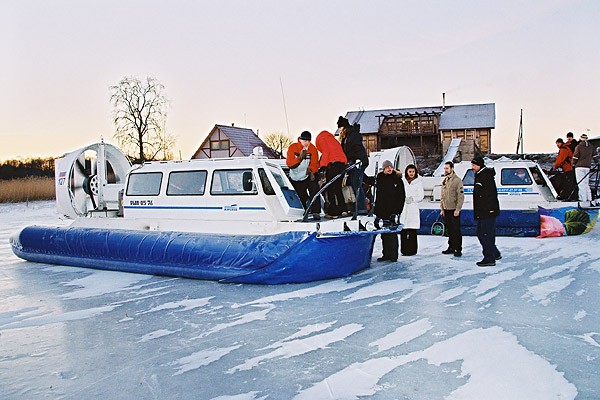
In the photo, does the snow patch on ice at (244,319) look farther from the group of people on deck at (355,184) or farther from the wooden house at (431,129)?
the wooden house at (431,129)

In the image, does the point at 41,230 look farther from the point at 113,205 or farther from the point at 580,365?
the point at 580,365

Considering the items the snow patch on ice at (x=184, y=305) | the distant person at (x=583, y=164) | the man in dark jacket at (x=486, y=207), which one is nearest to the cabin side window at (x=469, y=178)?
the distant person at (x=583, y=164)

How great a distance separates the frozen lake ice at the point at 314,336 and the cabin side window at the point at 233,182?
1.35 meters

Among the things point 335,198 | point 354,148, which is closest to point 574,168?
point 354,148

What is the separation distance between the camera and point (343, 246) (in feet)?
21.8

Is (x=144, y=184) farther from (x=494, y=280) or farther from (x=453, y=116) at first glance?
(x=453, y=116)

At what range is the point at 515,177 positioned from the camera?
10.8 meters

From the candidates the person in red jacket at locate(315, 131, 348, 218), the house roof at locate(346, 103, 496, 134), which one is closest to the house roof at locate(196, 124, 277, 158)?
the house roof at locate(346, 103, 496, 134)

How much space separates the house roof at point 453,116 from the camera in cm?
3434

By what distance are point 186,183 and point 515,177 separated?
6809mm

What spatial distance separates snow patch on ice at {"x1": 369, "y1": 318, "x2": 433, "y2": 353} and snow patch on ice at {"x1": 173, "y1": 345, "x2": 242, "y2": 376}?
1167 mm

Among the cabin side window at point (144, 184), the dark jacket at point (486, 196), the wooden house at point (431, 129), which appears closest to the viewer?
the dark jacket at point (486, 196)

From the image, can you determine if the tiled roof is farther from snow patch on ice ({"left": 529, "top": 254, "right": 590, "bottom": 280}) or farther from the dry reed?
snow patch on ice ({"left": 529, "top": 254, "right": 590, "bottom": 280})

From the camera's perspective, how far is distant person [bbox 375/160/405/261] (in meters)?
7.73
